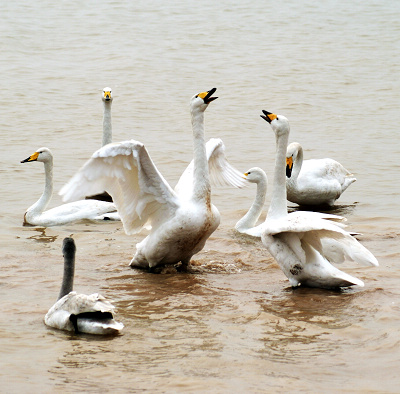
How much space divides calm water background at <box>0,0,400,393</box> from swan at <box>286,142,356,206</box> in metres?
0.28

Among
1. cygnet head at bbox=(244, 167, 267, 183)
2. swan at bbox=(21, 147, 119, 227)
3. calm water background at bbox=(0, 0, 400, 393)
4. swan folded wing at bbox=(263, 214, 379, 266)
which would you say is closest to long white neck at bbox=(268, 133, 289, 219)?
calm water background at bbox=(0, 0, 400, 393)

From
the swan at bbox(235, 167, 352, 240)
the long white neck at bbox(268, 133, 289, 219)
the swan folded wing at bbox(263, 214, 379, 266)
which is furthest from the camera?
the swan at bbox(235, 167, 352, 240)

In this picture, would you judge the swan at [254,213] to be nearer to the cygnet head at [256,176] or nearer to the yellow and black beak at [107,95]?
the cygnet head at [256,176]

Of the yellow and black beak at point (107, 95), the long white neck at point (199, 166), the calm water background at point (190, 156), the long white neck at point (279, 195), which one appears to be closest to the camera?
the calm water background at point (190, 156)

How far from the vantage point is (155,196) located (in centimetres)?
810

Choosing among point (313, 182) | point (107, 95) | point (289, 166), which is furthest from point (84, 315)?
point (107, 95)

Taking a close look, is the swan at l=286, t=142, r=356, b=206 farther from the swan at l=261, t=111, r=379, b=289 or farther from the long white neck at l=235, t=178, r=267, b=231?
the swan at l=261, t=111, r=379, b=289

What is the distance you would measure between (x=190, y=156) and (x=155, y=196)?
5847 millimetres

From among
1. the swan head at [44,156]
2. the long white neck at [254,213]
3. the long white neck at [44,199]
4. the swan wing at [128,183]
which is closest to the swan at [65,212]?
the long white neck at [44,199]

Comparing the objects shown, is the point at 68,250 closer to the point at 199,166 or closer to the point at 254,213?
the point at 199,166

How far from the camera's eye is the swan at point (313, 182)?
37.5ft

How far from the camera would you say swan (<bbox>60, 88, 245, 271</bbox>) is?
7.74m

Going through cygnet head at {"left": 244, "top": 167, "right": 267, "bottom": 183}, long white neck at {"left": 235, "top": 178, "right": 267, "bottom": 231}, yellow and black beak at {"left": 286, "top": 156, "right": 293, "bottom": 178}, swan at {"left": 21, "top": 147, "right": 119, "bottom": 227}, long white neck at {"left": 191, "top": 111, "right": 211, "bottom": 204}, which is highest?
long white neck at {"left": 191, "top": 111, "right": 211, "bottom": 204}

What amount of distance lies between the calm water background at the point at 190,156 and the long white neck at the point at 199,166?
2.61 feet
